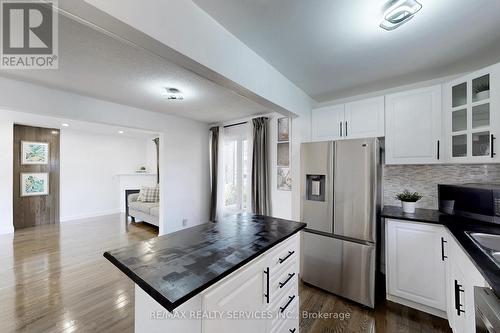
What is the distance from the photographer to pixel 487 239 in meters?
1.46

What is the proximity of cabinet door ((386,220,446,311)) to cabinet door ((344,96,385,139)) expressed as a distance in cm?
102

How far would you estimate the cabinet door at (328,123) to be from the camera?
2.56 m

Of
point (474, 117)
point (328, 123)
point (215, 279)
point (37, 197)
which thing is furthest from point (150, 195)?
point (474, 117)

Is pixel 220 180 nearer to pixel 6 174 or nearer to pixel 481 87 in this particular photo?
pixel 481 87

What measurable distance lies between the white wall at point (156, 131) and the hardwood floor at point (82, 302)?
126cm

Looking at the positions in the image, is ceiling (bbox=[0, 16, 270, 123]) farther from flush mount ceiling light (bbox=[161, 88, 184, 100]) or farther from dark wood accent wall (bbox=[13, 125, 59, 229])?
dark wood accent wall (bbox=[13, 125, 59, 229])

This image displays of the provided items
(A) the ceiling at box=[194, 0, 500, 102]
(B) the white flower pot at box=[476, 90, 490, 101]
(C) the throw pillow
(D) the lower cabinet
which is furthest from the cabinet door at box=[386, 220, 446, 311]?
(C) the throw pillow

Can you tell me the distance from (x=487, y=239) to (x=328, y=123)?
176cm

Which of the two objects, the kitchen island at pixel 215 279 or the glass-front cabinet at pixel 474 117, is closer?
the kitchen island at pixel 215 279

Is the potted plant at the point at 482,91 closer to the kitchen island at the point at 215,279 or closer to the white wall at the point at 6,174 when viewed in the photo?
the kitchen island at the point at 215,279

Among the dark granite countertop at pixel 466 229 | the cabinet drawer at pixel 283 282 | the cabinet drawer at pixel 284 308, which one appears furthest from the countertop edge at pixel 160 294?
the dark granite countertop at pixel 466 229

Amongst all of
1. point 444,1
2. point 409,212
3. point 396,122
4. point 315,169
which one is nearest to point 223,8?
point 444,1

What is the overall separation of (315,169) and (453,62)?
1615 mm

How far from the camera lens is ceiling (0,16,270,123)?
162 centimetres
